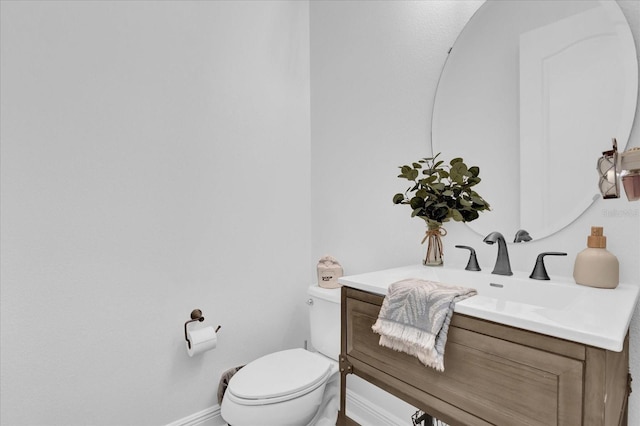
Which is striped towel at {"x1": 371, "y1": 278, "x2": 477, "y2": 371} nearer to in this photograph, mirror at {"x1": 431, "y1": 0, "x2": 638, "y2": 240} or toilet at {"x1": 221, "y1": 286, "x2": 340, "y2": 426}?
mirror at {"x1": 431, "y1": 0, "x2": 638, "y2": 240}

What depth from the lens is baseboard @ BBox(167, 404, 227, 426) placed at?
1599 mm

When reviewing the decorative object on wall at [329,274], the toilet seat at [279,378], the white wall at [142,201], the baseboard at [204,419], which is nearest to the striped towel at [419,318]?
the toilet seat at [279,378]

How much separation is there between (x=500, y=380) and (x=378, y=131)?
50.4 inches

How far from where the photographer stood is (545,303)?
962mm

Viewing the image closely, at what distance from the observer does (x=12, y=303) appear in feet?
3.98

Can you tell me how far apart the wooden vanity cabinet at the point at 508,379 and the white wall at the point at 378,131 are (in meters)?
0.56

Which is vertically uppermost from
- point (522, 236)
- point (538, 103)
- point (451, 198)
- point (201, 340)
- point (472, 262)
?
point (538, 103)

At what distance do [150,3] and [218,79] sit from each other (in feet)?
1.40

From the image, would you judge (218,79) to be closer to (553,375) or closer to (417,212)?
(417,212)

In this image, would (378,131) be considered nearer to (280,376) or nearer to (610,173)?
(610,173)

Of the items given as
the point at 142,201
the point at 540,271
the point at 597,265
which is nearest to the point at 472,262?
the point at 540,271

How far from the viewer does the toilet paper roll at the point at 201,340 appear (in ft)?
5.03

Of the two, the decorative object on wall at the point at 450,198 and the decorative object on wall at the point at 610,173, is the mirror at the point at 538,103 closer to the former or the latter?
the decorative object on wall at the point at 450,198

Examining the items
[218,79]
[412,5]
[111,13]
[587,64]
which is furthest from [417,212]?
[111,13]
